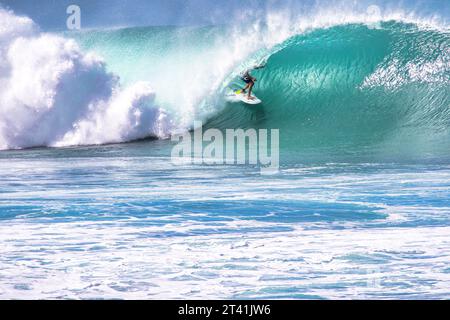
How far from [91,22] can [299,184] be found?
43.1 feet

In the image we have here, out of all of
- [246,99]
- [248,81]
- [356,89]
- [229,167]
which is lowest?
[229,167]

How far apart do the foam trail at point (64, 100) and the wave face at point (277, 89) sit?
0.02 meters

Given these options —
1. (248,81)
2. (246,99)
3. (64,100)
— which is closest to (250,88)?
(248,81)

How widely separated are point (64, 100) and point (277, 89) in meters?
3.76

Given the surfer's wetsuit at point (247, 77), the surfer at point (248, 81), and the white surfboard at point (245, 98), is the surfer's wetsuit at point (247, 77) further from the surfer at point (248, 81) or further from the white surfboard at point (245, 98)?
the white surfboard at point (245, 98)

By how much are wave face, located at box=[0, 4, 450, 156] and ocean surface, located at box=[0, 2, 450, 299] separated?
34 millimetres

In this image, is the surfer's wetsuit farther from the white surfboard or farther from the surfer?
the white surfboard

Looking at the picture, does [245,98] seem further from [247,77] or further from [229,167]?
[229,167]

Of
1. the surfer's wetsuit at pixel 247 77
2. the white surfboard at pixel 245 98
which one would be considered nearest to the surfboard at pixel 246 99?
the white surfboard at pixel 245 98

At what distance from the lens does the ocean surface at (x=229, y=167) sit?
15.2 ft

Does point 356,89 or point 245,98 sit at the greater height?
point 356,89

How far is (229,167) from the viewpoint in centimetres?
958
